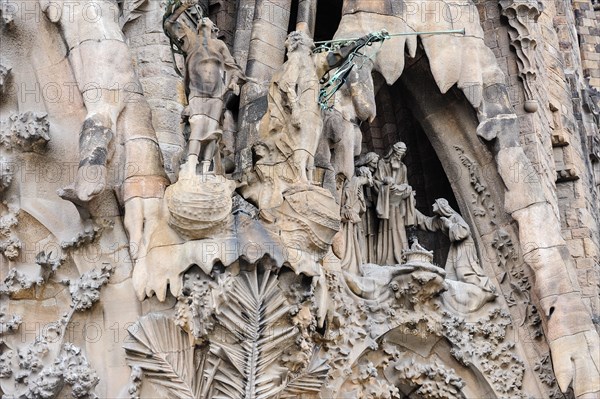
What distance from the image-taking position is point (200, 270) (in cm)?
1101

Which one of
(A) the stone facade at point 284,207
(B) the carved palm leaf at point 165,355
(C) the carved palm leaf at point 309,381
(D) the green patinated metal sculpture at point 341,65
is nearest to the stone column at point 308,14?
(A) the stone facade at point 284,207

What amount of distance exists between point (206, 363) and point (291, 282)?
32.7 inches

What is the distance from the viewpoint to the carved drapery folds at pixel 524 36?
563 inches

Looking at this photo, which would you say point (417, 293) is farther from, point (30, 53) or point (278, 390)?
point (30, 53)

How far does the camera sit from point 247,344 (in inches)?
432

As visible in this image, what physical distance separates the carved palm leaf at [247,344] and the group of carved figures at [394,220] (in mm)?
1998

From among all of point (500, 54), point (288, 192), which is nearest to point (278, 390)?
point (288, 192)

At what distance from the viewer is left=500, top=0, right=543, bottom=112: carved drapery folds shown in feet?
47.0

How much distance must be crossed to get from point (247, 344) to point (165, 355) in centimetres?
58

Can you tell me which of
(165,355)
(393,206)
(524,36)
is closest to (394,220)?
(393,206)

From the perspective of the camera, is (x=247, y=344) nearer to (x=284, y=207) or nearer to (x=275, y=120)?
(x=284, y=207)

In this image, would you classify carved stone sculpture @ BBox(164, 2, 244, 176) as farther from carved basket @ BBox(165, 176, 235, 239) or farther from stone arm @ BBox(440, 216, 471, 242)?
stone arm @ BBox(440, 216, 471, 242)

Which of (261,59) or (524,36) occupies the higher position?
(524,36)

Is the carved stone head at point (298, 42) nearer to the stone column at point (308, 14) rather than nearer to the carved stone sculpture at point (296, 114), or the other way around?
the carved stone sculpture at point (296, 114)
